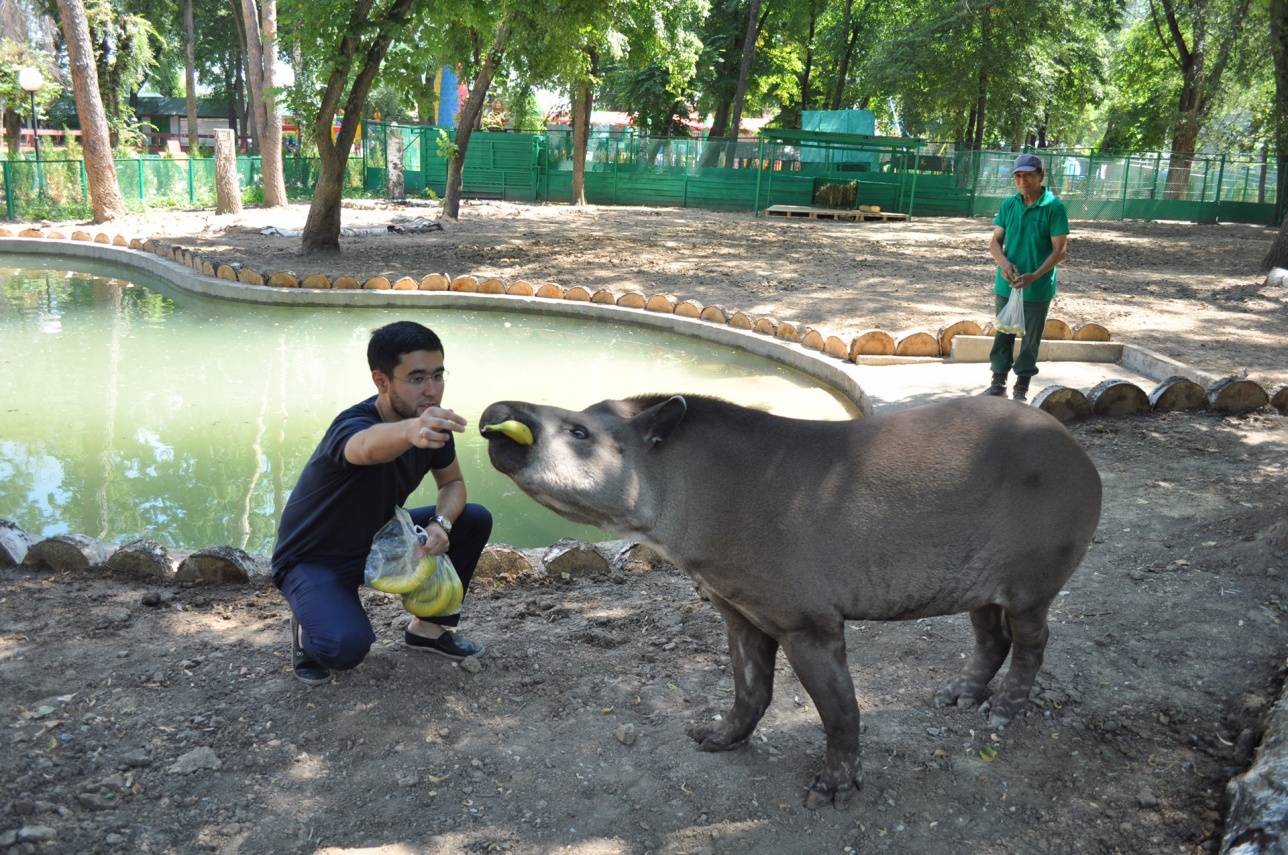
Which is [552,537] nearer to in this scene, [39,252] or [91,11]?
[39,252]

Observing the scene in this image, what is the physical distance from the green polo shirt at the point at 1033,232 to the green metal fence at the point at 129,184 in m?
20.9

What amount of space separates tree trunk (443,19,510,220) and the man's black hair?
1855 cm

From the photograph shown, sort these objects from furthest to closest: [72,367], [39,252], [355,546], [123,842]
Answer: [39,252] → [72,367] → [355,546] → [123,842]

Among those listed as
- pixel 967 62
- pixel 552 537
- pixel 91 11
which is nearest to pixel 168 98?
pixel 91 11

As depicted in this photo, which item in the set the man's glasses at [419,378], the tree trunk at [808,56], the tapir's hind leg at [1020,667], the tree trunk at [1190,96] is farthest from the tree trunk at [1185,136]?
the man's glasses at [419,378]

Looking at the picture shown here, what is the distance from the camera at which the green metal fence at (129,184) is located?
74.8 ft

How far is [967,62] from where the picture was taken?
33.0 meters

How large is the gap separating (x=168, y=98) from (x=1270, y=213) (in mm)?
65348

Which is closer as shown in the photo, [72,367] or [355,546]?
[355,546]

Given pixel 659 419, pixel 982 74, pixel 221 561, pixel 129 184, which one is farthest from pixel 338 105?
pixel 982 74

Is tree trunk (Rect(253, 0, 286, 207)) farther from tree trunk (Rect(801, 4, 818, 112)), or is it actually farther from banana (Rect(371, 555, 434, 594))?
banana (Rect(371, 555, 434, 594))

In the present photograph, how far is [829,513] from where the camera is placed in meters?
3.25

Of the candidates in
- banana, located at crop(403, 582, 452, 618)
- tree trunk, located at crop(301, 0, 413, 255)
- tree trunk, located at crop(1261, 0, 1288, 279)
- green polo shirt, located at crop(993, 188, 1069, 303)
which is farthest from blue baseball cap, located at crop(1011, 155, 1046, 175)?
tree trunk, located at crop(301, 0, 413, 255)

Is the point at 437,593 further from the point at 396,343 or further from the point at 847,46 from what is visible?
the point at 847,46
